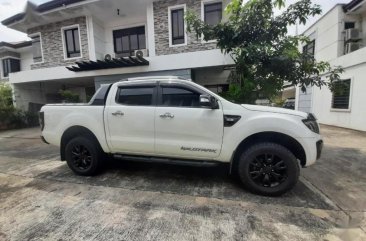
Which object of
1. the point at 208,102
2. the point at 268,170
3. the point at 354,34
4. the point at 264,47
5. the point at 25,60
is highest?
the point at 25,60

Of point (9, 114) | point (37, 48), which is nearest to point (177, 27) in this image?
point (37, 48)

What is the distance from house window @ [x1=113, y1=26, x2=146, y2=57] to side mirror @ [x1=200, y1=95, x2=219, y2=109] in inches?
356

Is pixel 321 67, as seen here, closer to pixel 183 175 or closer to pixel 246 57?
pixel 246 57

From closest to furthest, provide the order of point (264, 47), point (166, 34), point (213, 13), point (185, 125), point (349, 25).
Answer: point (185, 125), point (264, 47), point (213, 13), point (166, 34), point (349, 25)

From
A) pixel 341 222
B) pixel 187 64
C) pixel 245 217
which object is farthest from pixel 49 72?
pixel 341 222

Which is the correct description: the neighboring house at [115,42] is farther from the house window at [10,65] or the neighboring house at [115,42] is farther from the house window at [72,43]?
the house window at [10,65]

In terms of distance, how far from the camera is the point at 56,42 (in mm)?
11164

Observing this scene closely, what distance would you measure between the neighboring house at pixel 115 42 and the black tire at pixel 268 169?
223 inches

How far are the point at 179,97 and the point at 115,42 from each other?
31.7 ft

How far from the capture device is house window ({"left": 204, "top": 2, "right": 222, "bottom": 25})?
344 inches

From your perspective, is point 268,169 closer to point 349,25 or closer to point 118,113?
point 118,113

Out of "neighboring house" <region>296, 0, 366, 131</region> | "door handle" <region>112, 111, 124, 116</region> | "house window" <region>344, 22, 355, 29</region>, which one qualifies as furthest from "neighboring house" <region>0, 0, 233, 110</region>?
"house window" <region>344, 22, 355, 29</region>

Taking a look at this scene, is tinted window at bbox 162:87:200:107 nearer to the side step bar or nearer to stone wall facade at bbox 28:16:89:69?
the side step bar

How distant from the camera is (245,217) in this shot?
266 cm
